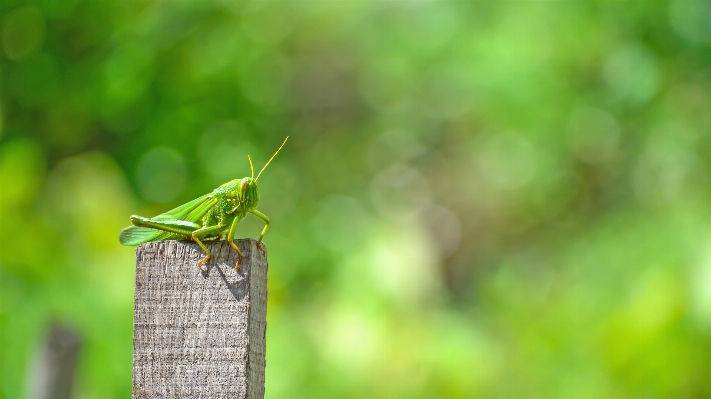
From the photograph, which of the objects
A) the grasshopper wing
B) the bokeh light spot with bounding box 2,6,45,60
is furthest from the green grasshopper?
the bokeh light spot with bounding box 2,6,45,60

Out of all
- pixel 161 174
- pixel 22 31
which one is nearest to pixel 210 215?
pixel 161 174

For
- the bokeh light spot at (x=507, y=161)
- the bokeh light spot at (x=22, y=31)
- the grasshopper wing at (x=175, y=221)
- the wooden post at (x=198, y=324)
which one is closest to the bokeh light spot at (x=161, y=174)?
the bokeh light spot at (x=22, y=31)

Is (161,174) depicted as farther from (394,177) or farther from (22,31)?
(394,177)

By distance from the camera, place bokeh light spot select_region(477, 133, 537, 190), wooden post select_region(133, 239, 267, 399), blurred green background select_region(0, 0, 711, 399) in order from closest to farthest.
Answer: wooden post select_region(133, 239, 267, 399) → blurred green background select_region(0, 0, 711, 399) → bokeh light spot select_region(477, 133, 537, 190)

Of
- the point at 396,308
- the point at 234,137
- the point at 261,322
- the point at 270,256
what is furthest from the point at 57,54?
the point at 261,322

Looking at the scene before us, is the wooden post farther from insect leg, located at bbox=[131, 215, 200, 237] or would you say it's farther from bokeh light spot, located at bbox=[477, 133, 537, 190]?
bokeh light spot, located at bbox=[477, 133, 537, 190]

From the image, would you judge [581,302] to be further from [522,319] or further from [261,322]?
[261,322]
